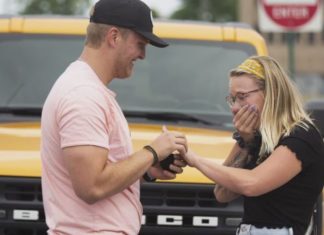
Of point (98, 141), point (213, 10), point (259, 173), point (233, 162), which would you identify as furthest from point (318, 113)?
point (213, 10)

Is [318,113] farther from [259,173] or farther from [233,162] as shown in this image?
[259,173]

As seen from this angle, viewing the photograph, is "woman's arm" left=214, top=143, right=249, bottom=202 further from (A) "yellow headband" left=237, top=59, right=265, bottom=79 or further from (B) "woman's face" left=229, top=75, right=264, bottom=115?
(A) "yellow headband" left=237, top=59, right=265, bottom=79

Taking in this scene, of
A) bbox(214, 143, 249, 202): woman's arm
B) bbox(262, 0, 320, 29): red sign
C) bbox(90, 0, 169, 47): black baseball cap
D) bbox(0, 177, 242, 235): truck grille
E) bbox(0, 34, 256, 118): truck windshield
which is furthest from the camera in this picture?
bbox(262, 0, 320, 29): red sign

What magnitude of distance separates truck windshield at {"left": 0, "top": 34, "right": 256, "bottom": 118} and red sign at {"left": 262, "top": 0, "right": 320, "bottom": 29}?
3464 mm

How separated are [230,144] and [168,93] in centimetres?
Answer: 83

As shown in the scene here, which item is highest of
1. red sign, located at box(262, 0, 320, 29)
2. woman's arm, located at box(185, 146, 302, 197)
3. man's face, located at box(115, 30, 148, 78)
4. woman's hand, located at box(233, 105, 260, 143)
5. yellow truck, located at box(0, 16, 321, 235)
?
man's face, located at box(115, 30, 148, 78)

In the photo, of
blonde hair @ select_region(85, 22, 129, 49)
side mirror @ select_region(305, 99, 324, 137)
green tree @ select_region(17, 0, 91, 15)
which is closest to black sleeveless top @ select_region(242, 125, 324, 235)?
blonde hair @ select_region(85, 22, 129, 49)

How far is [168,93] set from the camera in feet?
18.0

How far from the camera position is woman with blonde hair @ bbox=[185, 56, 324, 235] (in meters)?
3.32

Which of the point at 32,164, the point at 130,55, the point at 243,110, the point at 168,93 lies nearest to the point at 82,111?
the point at 130,55

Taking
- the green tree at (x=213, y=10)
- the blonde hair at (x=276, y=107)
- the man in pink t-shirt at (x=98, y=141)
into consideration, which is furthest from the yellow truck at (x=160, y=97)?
the green tree at (x=213, y=10)

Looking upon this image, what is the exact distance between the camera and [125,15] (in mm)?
3102

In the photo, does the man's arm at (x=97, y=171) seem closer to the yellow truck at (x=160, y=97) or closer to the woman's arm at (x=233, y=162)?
the woman's arm at (x=233, y=162)

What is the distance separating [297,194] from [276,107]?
317 millimetres
